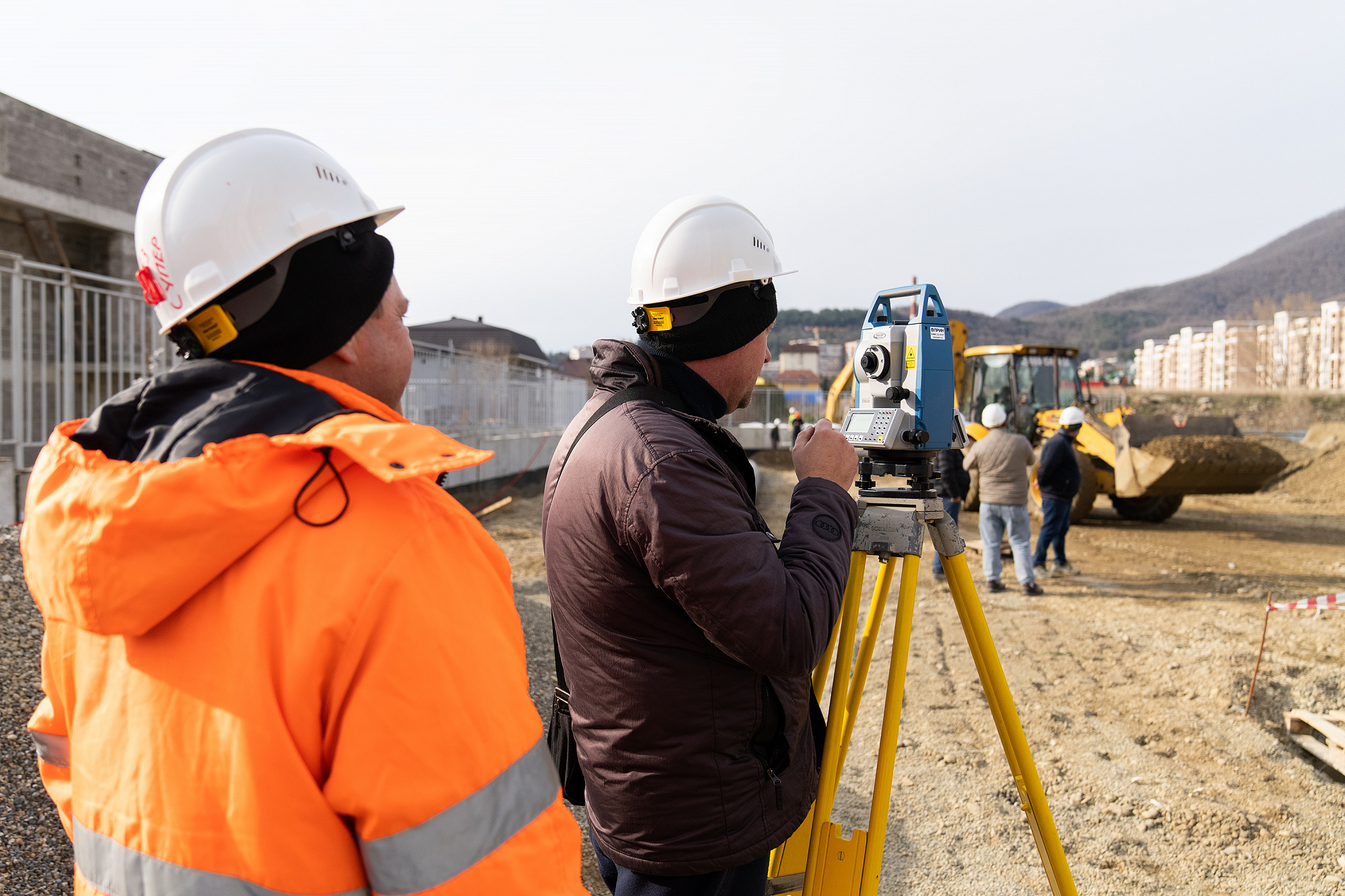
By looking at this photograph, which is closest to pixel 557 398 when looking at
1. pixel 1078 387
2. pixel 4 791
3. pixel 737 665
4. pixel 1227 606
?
pixel 1078 387

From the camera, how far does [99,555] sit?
2.41 ft

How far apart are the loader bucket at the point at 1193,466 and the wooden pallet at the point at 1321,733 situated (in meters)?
5.97

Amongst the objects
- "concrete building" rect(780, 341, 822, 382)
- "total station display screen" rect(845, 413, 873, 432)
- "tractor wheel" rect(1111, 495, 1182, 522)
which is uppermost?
"concrete building" rect(780, 341, 822, 382)

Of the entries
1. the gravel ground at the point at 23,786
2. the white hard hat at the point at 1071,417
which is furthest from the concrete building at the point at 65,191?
the white hard hat at the point at 1071,417

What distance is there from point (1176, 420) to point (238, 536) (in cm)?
1399

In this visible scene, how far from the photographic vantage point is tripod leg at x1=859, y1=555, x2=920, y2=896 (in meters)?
1.86

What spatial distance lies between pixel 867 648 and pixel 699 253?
1.22 m

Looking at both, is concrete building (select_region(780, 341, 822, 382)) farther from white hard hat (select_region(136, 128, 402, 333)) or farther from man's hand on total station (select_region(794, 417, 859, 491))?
white hard hat (select_region(136, 128, 402, 333))

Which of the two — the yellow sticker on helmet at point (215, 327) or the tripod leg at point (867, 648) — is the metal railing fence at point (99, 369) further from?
the tripod leg at point (867, 648)

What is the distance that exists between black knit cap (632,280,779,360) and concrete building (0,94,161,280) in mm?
10218

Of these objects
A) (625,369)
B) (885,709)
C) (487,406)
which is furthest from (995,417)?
(487,406)

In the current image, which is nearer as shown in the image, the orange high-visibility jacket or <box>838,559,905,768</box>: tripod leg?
the orange high-visibility jacket

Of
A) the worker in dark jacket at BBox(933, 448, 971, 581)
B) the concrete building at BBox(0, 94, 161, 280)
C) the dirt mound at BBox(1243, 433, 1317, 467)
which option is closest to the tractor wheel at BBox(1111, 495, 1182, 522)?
the worker in dark jacket at BBox(933, 448, 971, 581)

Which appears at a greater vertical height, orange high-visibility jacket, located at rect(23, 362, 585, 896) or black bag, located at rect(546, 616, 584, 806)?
orange high-visibility jacket, located at rect(23, 362, 585, 896)
